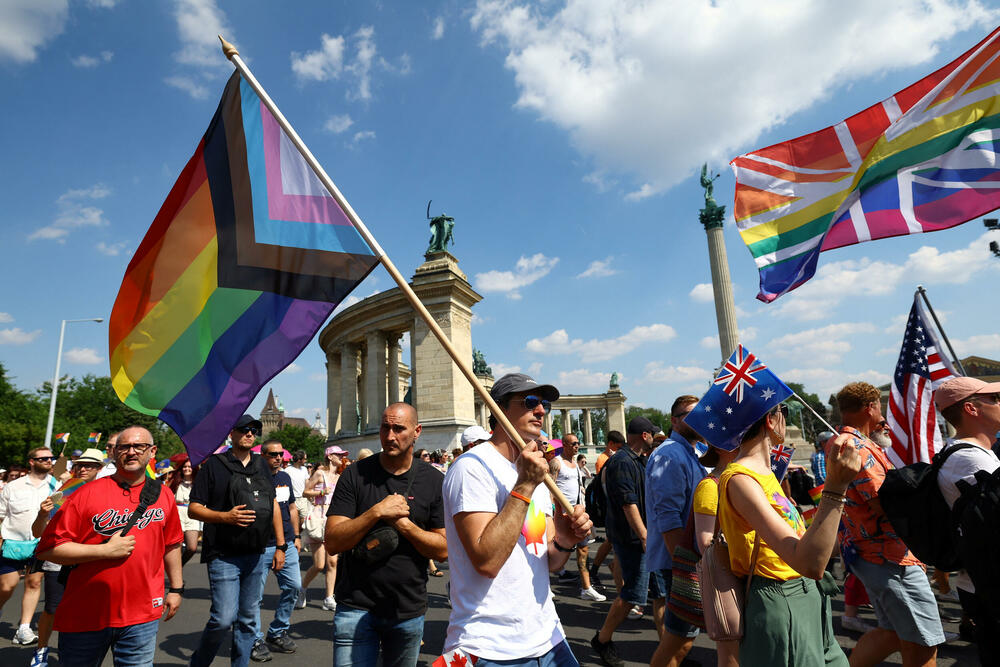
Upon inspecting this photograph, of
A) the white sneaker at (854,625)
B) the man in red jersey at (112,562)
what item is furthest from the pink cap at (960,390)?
the man in red jersey at (112,562)

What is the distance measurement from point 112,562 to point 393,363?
1372 inches

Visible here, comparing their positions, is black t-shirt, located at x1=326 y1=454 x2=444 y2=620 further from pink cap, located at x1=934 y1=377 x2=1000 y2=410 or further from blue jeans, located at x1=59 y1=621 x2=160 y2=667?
pink cap, located at x1=934 y1=377 x2=1000 y2=410

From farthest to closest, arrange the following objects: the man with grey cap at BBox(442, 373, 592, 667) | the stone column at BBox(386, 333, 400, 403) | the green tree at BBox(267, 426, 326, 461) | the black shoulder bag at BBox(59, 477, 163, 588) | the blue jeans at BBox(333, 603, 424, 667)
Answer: the green tree at BBox(267, 426, 326, 461), the stone column at BBox(386, 333, 400, 403), the black shoulder bag at BBox(59, 477, 163, 588), the blue jeans at BBox(333, 603, 424, 667), the man with grey cap at BBox(442, 373, 592, 667)

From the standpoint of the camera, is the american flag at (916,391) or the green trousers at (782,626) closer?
the green trousers at (782,626)

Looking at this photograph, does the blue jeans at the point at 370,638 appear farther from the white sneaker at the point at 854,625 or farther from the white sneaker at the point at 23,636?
the white sneaker at the point at 23,636

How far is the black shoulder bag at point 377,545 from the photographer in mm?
3391

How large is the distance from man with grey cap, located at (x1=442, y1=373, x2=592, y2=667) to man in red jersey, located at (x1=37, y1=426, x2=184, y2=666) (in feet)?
8.35

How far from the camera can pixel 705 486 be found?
3.29 meters

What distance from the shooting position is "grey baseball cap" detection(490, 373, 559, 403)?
265cm

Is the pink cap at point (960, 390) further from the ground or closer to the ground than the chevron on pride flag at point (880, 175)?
closer to the ground

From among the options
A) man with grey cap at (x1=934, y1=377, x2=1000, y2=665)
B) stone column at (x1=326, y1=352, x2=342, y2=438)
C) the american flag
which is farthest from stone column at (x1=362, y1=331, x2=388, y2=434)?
man with grey cap at (x1=934, y1=377, x2=1000, y2=665)

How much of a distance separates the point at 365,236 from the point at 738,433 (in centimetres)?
217

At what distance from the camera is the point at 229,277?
4059 mm

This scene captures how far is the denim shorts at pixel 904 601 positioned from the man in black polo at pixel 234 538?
464cm
